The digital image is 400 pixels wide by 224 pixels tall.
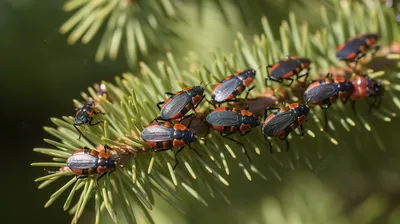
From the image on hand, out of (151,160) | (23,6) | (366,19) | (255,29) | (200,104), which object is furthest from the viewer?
(23,6)

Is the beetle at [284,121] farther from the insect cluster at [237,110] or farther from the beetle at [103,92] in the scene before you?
the beetle at [103,92]

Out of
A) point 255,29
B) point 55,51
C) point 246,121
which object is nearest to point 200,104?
point 246,121

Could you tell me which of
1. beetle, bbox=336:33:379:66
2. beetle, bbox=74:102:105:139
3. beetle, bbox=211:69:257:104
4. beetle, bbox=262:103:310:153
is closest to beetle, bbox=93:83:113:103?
beetle, bbox=74:102:105:139

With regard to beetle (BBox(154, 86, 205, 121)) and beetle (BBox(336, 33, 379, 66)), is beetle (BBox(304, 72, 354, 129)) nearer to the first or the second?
beetle (BBox(336, 33, 379, 66))

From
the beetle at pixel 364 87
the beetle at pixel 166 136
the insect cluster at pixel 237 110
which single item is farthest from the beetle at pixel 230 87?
the beetle at pixel 364 87

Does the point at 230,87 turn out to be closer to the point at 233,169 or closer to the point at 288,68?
the point at 288,68

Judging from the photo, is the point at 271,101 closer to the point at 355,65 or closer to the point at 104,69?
the point at 355,65

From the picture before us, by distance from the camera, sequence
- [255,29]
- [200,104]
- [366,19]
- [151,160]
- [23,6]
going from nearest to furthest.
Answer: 1. [151,160]
2. [200,104]
3. [366,19]
4. [255,29]
5. [23,6]
